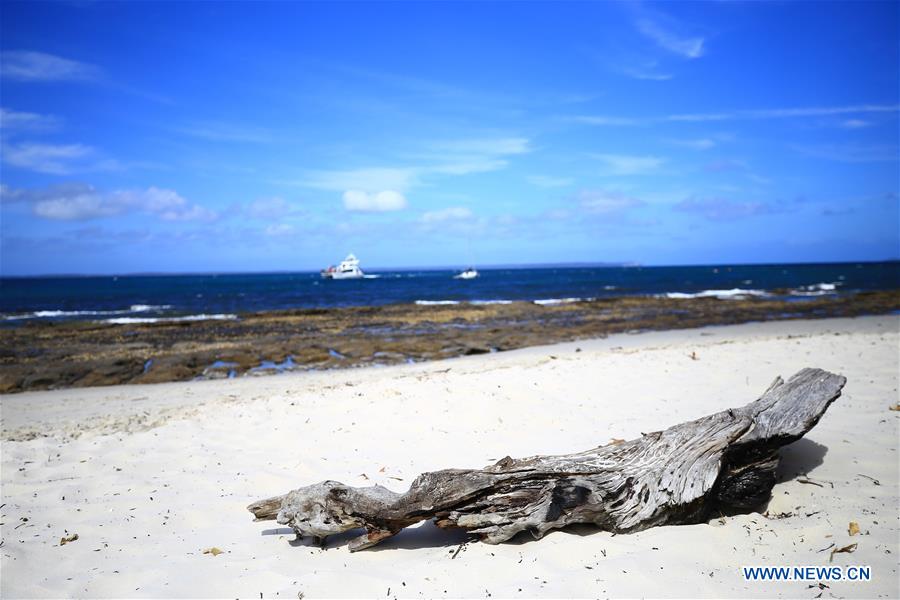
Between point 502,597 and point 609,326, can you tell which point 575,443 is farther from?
point 609,326

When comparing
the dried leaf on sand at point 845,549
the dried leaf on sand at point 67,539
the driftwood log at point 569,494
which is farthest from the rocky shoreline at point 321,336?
the dried leaf on sand at point 845,549

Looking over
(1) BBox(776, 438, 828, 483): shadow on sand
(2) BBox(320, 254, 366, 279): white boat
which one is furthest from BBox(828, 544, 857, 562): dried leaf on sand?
(2) BBox(320, 254, 366, 279): white boat

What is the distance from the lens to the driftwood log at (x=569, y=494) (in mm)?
4133

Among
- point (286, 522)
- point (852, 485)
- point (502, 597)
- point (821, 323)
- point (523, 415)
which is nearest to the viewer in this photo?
point (502, 597)

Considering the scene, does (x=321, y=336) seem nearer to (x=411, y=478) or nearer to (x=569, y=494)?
(x=411, y=478)

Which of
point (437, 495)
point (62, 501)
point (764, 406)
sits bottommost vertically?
point (62, 501)

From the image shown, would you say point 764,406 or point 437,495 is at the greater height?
point 764,406

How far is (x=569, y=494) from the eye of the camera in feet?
13.8

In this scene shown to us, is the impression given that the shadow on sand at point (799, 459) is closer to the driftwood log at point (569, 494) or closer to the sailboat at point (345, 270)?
the driftwood log at point (569, 494)

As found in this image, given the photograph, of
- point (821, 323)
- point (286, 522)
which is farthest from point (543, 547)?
point (821, 323)

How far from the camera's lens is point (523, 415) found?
760cm

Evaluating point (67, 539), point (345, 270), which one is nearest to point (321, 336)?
point (67, 539)

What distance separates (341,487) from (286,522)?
1.65ft

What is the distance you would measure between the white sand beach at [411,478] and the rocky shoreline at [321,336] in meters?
4.01
